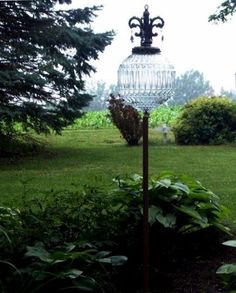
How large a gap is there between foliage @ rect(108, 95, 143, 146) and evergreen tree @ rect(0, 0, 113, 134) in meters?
2.57

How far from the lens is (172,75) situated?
2.70 metres

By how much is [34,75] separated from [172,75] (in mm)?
7854

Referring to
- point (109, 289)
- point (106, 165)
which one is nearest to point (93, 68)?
point (106, 165)

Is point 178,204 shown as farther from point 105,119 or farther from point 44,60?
point 105,119

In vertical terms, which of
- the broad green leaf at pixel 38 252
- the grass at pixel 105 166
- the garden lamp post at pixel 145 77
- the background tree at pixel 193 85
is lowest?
the grass at pixel 105 166

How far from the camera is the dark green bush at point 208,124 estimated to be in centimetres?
1487

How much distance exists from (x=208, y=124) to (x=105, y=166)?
5.86m

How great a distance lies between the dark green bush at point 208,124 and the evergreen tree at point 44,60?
4.02 metres

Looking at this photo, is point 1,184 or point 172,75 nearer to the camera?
point 172,75

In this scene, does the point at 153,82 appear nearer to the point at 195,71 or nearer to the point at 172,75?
the point at 172,75

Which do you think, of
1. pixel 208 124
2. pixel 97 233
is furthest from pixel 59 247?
pixel 208 124

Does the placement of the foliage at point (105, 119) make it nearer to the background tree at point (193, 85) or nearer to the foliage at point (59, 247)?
the background tree at point (193, 85)

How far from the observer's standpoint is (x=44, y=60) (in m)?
10.8

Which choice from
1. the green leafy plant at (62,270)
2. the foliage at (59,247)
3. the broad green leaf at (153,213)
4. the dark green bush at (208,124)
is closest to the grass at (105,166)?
the dark green bush at (208,124)
